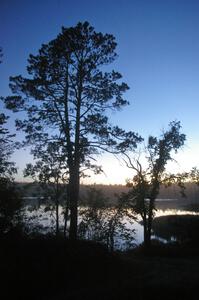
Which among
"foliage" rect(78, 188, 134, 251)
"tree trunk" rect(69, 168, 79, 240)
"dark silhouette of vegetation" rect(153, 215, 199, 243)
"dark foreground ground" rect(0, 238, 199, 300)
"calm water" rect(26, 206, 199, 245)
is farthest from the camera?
"dark silhouette of vegetation" rect(153, 215, 199, 243)

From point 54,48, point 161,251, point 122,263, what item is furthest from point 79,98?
point 161,251

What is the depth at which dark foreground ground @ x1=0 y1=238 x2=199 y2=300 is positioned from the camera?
9727 mm

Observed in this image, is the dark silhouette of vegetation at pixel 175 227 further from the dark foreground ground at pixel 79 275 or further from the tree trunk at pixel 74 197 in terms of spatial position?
the dark foreground ground at pixel 79 275

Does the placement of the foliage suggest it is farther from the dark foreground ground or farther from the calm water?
the dark foreground ground

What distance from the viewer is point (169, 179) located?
29.6 m

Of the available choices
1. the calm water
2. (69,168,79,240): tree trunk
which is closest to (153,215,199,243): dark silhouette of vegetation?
the calm water

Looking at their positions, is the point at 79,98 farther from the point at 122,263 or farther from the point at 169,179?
the point at 169,179

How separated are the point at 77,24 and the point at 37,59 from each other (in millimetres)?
3192

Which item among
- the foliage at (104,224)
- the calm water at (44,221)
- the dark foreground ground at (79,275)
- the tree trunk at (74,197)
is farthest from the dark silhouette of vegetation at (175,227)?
the dark foreground ground at (79,275)

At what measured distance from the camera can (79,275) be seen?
37.7 feet

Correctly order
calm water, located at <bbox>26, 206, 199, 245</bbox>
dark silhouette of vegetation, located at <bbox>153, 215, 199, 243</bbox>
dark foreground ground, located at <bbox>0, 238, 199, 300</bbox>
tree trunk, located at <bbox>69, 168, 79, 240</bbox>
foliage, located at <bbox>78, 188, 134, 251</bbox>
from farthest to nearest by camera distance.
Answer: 1. dark silhouette of vegetation, located at <bbox>153, 215, 199, 243</bbox>
2. foliage, located at <bbox>78, 188, 134, 251</bbox>
3. calm water, located at <bbox>26, 206, 199, 245</bbox>
4. tree trunk, located at <bbox>69, 168, 79, 240</bbox>
5. dark foreground ground, located at <bbox>0, 238, 199, 300</bbox>

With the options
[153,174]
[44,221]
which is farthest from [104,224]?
[44,221]

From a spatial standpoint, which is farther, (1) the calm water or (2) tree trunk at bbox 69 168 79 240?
→ (1) the calm water

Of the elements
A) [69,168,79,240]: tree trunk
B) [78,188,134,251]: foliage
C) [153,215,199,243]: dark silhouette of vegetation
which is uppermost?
[69,168,79,240]: tree trunk
